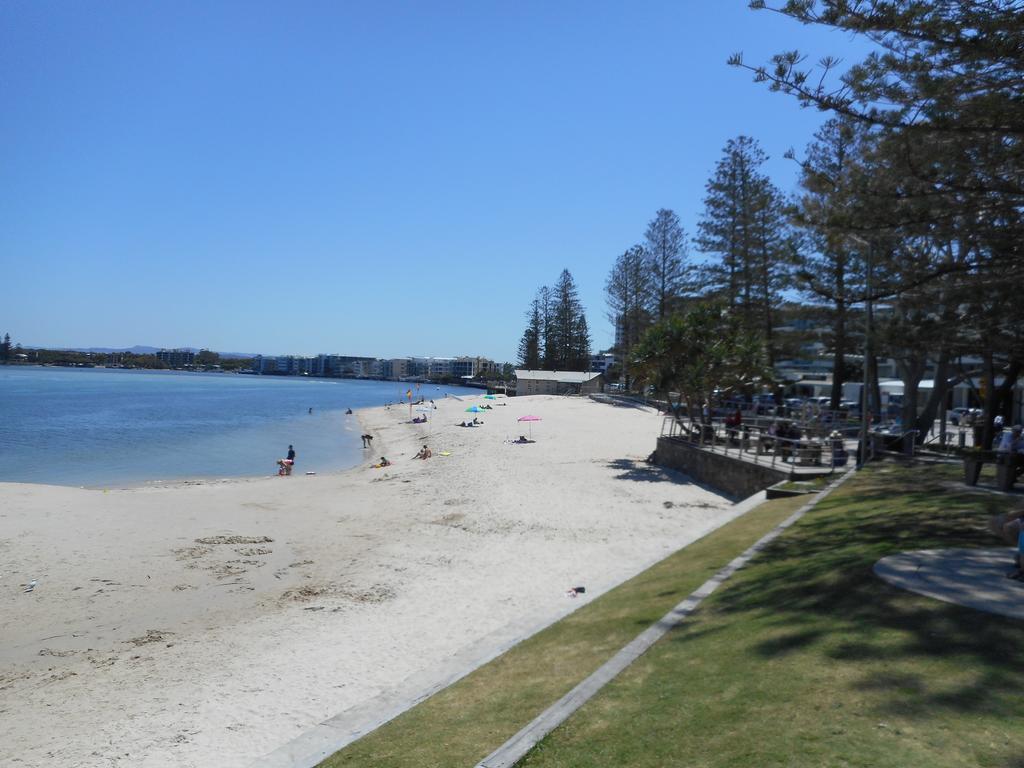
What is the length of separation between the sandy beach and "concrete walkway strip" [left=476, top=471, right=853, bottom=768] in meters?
1.58

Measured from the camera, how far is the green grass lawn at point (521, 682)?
435cm

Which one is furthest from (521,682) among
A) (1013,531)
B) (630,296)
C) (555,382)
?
(555,382)

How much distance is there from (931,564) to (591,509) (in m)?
10.1

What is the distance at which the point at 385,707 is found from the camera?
214 inches

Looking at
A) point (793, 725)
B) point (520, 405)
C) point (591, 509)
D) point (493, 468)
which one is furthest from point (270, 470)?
point (520, 405)

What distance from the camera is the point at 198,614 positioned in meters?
9.73

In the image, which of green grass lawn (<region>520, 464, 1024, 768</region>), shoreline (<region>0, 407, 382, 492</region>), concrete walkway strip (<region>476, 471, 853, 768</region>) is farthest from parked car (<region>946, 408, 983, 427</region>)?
green grass lawn (<region>520, 464, 1024, 768</region>)

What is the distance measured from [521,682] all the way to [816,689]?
88.5 inches

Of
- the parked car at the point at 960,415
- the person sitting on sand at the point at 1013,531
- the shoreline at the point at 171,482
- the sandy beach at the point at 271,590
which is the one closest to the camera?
the person sitting on sand at the point at 1013,531

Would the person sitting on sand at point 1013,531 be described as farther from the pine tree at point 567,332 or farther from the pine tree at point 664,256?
the pine tree at point 567,332

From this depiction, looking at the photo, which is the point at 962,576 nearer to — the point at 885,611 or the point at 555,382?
the point at 885,611

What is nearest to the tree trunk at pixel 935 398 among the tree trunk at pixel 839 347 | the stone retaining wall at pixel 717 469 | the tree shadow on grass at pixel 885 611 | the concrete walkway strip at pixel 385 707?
the tree trunk at pixel 839 347

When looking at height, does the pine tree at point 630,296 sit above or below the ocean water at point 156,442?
above

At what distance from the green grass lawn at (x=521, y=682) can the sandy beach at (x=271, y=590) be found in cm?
49
